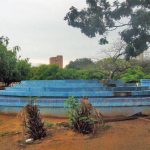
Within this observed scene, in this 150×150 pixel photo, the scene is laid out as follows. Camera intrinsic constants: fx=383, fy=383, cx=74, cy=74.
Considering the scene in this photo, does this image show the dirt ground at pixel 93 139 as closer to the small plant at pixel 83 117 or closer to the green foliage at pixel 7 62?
the small plant at pixel 83 117

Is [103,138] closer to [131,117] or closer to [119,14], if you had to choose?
[131,117]

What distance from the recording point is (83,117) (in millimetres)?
10055

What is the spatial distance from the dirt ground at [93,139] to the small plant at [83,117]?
0.69 ft

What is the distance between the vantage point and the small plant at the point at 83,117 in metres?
9.96

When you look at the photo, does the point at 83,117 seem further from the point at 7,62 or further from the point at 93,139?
the point at 7,62

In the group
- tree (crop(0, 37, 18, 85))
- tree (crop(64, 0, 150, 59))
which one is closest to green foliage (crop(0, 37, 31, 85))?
tree (crop(0, 37, 18, 85))

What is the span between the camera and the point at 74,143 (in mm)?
9102

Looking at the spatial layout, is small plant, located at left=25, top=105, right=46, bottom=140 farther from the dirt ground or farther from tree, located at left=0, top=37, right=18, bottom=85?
tree, located at left=0, top=37, right=18, bottom=85

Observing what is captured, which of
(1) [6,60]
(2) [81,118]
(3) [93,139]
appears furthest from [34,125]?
(1) [6,60]

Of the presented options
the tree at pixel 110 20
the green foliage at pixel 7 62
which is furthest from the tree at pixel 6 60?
the tree at pixel 110 20

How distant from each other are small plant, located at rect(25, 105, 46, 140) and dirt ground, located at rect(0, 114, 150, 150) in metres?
0.25

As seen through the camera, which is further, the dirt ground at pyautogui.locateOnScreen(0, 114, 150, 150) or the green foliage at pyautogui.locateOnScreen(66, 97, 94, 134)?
the green foliage at pyautogui.locateOnScreen(66, 97, 94, 134)

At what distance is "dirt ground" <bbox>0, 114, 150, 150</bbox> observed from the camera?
8.76m

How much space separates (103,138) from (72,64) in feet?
142
